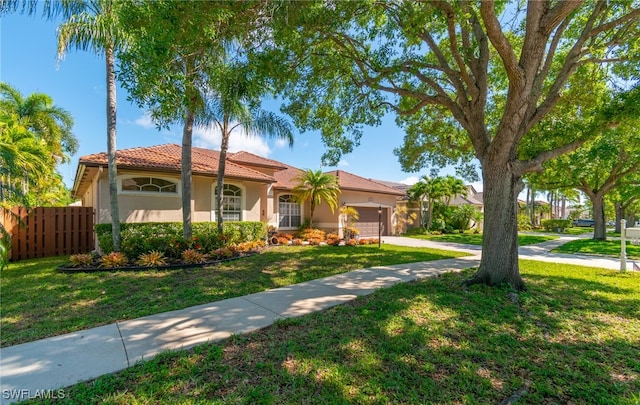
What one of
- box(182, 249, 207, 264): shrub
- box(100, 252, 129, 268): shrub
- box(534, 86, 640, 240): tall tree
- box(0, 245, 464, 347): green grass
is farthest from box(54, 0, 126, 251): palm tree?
box(534, 86, 640, 240): tall tree

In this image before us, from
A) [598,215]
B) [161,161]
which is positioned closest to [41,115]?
[161,161]

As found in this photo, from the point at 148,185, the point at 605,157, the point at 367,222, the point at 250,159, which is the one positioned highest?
the point at 250,159

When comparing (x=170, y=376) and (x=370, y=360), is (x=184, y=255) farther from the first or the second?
(x=370, y=360)

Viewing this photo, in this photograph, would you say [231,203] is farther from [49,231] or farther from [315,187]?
[49,231]

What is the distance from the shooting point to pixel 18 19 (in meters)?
6.92

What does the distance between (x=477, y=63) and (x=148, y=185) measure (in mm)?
12338

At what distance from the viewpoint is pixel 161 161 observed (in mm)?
11633

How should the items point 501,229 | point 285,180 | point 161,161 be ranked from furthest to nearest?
1. point 285,180
2. point 161,161
3. point 501,229

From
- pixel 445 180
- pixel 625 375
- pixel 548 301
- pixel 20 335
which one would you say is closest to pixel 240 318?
pixel 20 335

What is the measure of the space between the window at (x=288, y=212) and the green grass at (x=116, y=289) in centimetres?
827

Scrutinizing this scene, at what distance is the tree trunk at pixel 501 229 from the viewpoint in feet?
20.6

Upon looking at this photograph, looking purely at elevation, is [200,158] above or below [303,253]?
above

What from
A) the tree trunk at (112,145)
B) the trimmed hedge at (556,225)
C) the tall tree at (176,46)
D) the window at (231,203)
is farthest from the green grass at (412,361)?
the trimmed hedge at (556,225)

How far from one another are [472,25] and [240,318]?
841 centimetres
